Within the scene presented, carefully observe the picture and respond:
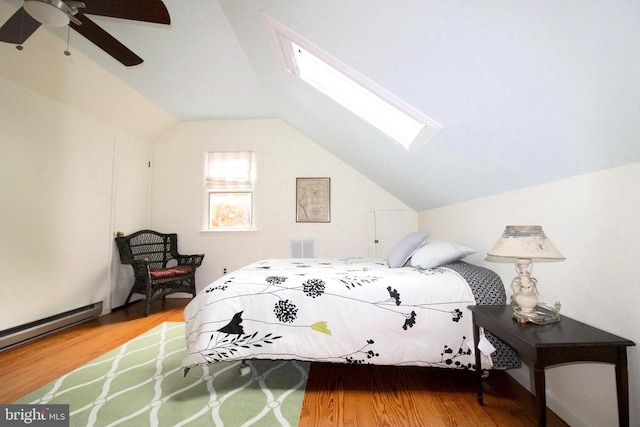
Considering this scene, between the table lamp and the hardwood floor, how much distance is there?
0.65 m

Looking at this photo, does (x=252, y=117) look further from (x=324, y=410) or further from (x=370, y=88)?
(x=324, y=410)

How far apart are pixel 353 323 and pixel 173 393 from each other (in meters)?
1.20

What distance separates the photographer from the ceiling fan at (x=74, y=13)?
142 cm

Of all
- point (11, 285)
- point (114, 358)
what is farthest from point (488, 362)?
point (11, 285)

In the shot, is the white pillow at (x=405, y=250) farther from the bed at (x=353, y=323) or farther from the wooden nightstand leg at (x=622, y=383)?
the wooden nightstand leg at (x=622, y=383)

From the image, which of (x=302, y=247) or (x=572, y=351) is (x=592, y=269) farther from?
(x=302, y=247)

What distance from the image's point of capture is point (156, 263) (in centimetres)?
374

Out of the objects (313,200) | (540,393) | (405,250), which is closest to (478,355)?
(540,393)

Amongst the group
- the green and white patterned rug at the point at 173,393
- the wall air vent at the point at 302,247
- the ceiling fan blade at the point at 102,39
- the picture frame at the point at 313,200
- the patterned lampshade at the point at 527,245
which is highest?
the ceiling fan blade at the point at 102,39

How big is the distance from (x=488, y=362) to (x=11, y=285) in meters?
3.90

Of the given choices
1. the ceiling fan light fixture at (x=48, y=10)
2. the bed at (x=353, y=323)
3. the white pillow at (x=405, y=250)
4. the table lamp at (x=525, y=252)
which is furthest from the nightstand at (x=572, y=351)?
the ceiling fan light fixture at (x=48, y=10)

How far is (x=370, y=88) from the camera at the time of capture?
1745mm

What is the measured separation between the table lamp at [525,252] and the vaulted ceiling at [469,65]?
42 centimetres

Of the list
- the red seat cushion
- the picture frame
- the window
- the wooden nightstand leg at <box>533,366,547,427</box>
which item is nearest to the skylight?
the wooden nightstand leg at <box>533,366,547,427</box>
